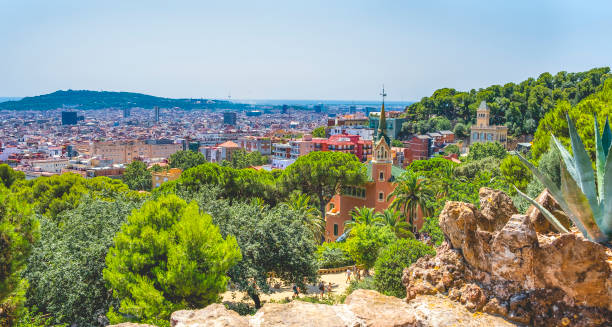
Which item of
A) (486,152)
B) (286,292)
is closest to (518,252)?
(286,292)

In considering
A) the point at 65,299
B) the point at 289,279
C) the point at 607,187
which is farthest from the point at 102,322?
the point at 607,187

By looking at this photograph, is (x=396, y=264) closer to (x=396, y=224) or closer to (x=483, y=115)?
(x=396, y=224)

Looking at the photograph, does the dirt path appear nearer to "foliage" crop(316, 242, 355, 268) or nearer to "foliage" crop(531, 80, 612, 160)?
"foliage" crop(316, 242, 355, 268)

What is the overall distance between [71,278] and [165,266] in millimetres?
2747

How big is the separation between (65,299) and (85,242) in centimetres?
186

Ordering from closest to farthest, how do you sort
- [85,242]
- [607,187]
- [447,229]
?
[607,187] → [447,229] → [85,242]

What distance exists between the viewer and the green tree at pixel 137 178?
235ft

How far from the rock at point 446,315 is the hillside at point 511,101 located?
70584 mm

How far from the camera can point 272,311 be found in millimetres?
7191

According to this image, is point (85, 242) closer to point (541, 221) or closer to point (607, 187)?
point (541, 221)

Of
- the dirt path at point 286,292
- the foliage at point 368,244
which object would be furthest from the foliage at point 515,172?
the dirt path at point 286,292

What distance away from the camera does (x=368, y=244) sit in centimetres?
2234

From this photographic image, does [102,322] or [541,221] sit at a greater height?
[541,221]

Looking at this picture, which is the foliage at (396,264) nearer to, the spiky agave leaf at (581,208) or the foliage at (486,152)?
the spiky agave leaf at (581,208)
